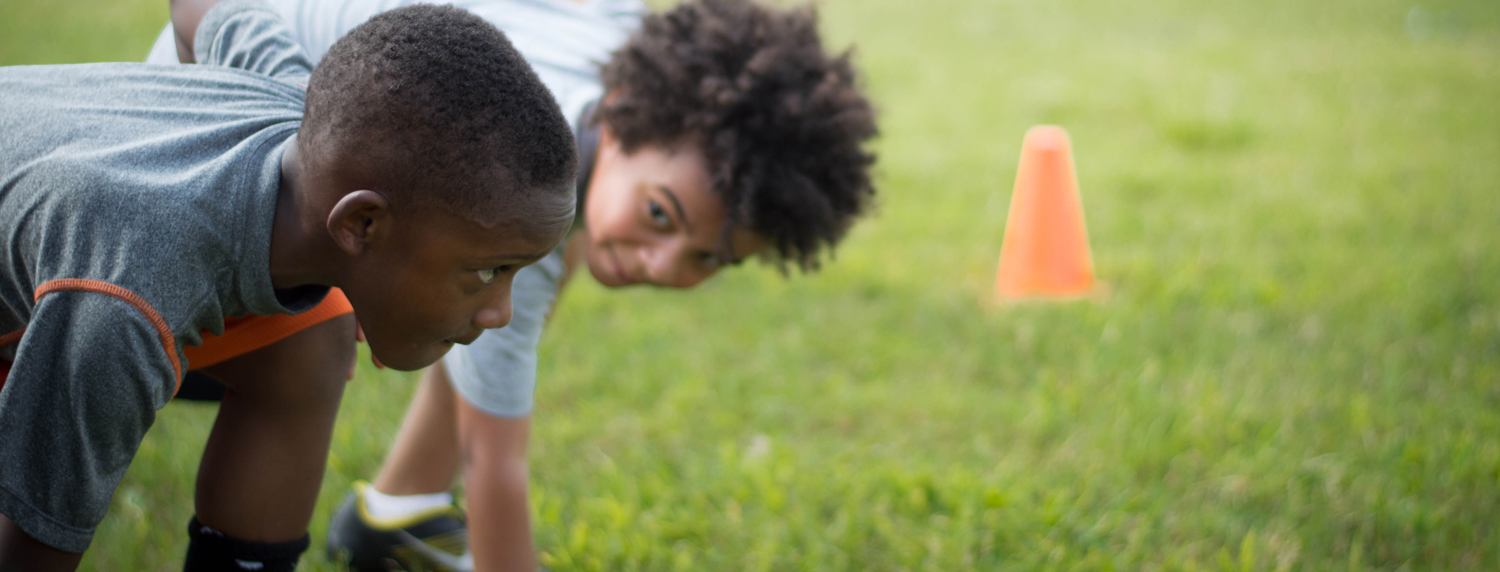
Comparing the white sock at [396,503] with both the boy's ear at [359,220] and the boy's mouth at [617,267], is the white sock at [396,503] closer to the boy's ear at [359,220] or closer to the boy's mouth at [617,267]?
the boy's mouth at [617,267]

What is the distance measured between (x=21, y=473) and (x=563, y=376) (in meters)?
1.96

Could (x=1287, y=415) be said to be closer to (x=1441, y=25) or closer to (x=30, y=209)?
(x=30, y=209)

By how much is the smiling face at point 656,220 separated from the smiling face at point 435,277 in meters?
0.65

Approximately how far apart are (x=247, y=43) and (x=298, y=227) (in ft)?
1.54

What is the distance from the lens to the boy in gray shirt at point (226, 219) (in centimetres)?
119

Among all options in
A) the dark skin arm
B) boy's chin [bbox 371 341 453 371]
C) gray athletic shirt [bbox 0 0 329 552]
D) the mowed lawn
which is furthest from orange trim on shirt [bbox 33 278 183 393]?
the mowed lawn

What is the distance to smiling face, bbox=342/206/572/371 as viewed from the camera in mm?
1272

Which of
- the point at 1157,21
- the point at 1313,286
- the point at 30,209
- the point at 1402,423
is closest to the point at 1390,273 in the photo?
the point at 1313,286

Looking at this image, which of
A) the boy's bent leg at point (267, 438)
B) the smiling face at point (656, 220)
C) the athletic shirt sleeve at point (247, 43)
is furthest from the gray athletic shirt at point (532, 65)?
the boy's bent leg at point (267, 438)

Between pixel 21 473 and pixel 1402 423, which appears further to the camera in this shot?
pixel 1402 423

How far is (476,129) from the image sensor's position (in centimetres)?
123

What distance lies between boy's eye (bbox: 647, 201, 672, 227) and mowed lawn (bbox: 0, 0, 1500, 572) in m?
0.72

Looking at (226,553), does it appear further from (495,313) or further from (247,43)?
(247,43)

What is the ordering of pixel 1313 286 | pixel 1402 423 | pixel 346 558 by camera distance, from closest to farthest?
pixel 346 558, pixel 1402 423, pixel 1313 286
